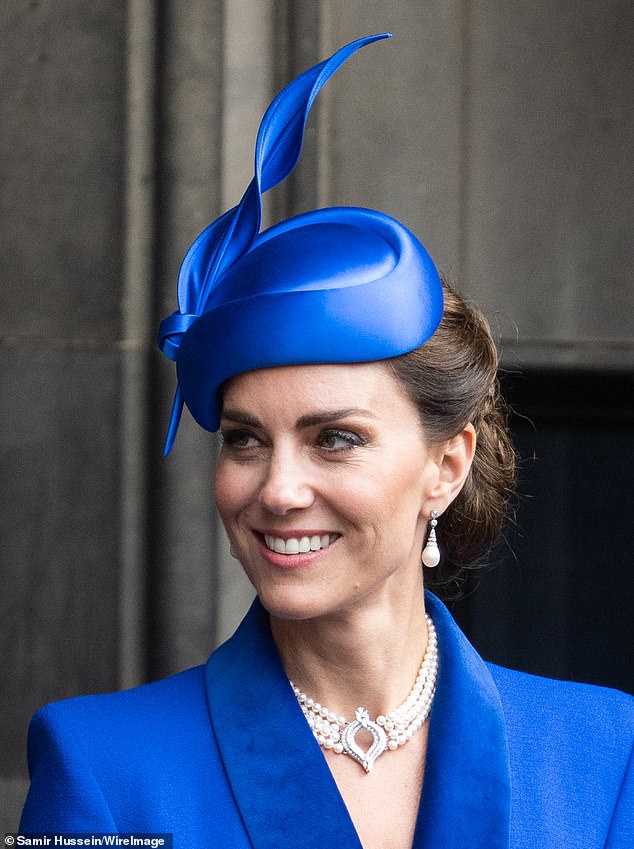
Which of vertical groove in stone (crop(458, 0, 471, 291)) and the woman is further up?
vertical groove in stone (crop(458, 0, 471, 291))

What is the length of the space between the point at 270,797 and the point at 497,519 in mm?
759

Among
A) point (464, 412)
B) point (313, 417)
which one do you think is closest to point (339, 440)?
point (313, 417)

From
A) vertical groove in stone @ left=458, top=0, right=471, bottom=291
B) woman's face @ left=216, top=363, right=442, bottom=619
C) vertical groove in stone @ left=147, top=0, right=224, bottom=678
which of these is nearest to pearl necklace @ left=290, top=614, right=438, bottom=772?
woman's face @ left=216, top=363, right=442, bottom=619

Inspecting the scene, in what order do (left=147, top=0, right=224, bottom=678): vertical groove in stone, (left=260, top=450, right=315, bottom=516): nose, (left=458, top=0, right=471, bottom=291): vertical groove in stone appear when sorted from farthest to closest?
(left=458, top=0, right=471, bottom=291): vertical groove in stone, (left=147, top=0, right=224, bottom=678): vertical groove in stone, (left=260, top=450, right=315, bottom=516): nose

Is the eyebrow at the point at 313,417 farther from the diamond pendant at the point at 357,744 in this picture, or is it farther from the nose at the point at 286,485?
the diamond pendant at the point at 357,744

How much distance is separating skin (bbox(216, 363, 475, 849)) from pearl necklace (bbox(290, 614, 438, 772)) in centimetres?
2

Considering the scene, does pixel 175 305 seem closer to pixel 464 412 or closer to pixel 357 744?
pixel 464 412

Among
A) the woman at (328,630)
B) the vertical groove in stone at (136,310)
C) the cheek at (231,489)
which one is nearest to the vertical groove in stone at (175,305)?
the vertical groove in stone at (136,310)

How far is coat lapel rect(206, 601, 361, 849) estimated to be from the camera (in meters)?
1.82

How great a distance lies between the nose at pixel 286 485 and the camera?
1.78 m

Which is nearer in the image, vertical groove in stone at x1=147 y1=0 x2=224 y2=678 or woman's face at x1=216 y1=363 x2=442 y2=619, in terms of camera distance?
woman's face at x1=216 y1=363 x2=442 y2=619

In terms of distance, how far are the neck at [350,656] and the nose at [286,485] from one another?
0.78 ft

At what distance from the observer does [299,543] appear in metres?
1.81

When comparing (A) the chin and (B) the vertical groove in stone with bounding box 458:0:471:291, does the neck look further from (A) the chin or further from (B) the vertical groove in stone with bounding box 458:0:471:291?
(B) the vertical groove in stone with bounding box 458:0:471:291
